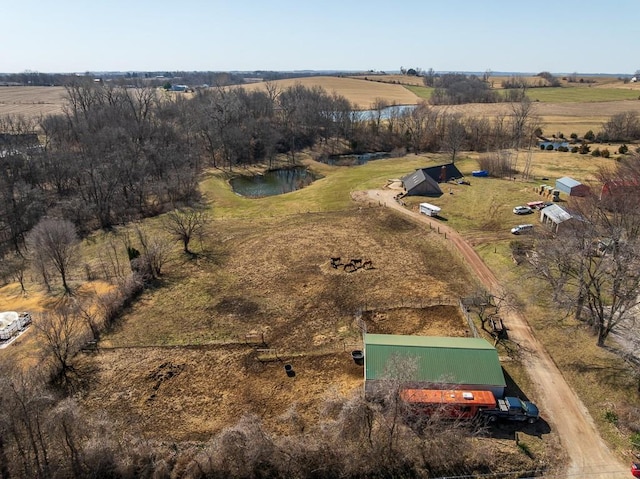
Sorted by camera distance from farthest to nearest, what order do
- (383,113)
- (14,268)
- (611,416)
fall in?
(383,113)
(14,268)
(611,416)

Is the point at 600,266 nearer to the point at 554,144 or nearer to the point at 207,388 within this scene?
the point at 207,388

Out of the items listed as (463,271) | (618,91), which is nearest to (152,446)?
(463,271)

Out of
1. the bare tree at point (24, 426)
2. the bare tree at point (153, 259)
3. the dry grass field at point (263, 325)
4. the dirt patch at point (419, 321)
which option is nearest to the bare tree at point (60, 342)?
the dry grass field at point (263, 325)

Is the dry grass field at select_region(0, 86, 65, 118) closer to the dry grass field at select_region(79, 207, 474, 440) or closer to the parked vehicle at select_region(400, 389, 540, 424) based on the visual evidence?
the dry grass field at select_region(79, 207, 474, 440)

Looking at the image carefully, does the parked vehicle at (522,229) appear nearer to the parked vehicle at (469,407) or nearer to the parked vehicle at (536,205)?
the parked vehicle at (536,205)

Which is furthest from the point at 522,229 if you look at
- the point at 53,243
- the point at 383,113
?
the point at 383,113

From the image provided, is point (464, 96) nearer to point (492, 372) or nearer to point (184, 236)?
point (184, 236)

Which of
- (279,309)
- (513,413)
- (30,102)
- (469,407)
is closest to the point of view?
(469,407)
